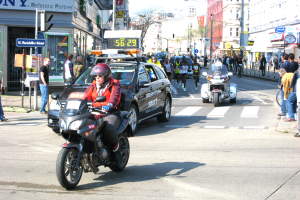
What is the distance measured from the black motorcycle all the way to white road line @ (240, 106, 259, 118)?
9.88 metres

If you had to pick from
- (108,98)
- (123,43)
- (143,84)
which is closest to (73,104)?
(108,98)

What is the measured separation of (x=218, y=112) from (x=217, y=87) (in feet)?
7.77

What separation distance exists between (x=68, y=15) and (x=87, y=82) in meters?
13.9

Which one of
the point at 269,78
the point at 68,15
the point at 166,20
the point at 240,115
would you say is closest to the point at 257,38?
the point at 269,78

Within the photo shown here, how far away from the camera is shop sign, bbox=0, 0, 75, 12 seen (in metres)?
25.5

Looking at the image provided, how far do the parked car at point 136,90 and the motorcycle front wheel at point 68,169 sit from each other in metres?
4.95

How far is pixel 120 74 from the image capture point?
13.7 m

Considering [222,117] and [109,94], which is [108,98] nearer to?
[109,94]

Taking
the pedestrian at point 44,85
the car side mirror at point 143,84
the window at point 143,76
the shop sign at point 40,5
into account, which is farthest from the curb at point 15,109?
the shop sign at point 40,5

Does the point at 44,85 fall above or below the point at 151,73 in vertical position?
below

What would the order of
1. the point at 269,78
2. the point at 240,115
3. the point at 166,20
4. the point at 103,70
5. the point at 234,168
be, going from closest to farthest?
the point at 103,70 < the point at 234,168 < the point at 240,115 < the point at 269,78 < the point at 166,20

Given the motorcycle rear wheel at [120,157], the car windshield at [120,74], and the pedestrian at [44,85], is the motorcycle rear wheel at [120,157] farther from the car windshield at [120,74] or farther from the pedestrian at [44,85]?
the pedestrian at [44,85]

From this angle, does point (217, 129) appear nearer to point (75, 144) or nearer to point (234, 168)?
point (234, 168)

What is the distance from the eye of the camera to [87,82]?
44.4ft
